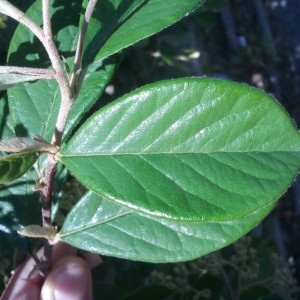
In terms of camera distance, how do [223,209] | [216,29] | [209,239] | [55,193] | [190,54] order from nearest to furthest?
[223,209] → [209,239] → [55,193] → [190,54] → [216,29]

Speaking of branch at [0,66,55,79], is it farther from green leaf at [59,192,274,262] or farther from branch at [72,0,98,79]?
green leaf at [59,192,274,262]

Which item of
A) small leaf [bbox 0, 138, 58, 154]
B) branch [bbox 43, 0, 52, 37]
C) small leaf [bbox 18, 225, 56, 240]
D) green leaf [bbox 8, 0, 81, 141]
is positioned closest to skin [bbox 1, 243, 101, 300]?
small leaf [bbox 18, 225, 56, 240]

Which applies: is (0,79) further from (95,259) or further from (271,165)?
(95,259)

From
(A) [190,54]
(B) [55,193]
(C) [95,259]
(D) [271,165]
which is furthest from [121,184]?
(A) [190,54]

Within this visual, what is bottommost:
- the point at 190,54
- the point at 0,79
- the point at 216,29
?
the point at 216,29

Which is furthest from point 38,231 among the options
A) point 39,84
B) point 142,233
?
point 39,84

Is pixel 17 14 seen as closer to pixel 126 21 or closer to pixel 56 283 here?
pixel 126 21
